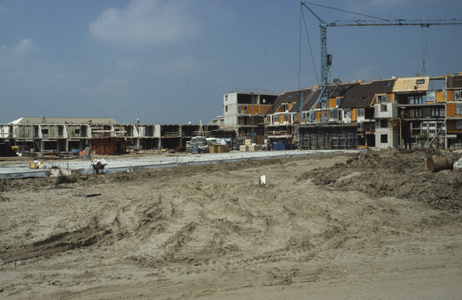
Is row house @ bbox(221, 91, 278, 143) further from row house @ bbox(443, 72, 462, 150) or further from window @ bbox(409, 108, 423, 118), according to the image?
row house @ bbox(443, 72, 462, 150)

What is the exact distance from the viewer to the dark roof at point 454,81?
47.5 meters

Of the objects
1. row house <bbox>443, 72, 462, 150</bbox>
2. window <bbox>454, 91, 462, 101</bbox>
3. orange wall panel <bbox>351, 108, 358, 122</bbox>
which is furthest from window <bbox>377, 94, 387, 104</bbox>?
window <bbox>454, 91, 462, 101</bbox>

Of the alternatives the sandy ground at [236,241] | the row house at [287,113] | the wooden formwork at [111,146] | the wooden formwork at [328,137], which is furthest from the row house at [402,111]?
the sandy ground at [236,241]

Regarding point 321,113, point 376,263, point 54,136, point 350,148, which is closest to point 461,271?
point 376,263

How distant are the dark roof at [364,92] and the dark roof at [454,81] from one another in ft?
24.4

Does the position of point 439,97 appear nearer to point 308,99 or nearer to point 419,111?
point 419,111

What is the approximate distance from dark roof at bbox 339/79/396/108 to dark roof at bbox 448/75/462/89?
7437 mm

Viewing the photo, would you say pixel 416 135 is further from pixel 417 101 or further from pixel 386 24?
pixel 386 24

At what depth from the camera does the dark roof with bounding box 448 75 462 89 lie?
47.5 m

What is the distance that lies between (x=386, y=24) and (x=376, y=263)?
7797 cm

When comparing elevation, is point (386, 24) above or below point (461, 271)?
above

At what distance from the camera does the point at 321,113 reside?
59.8 meters

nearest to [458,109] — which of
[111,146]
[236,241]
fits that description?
[111,146]

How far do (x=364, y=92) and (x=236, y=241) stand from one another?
54268 mm
